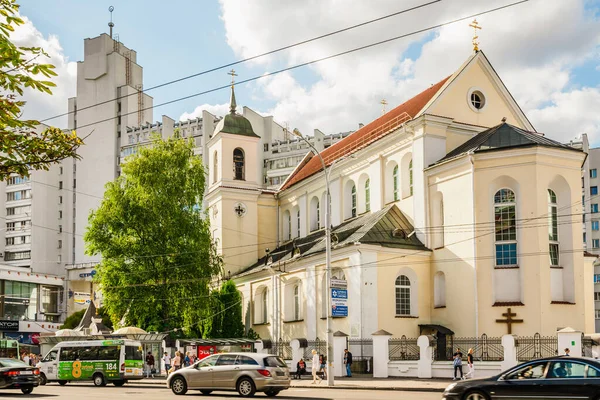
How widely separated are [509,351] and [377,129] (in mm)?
19529

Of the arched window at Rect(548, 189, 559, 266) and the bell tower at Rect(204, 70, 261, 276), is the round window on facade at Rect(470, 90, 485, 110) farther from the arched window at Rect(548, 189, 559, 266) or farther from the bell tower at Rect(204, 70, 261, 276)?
the bell tower at Rect(204, 70, 261, 276)

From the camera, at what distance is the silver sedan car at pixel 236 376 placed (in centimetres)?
2331

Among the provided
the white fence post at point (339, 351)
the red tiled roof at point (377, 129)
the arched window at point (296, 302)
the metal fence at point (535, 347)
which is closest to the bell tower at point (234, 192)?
the red tiled roof at point (377, 129)

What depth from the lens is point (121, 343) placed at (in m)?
32.2

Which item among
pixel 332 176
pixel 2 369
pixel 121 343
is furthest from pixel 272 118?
pixel 2 369

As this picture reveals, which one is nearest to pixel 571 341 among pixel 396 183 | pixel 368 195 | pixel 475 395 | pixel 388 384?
pixel 388 384

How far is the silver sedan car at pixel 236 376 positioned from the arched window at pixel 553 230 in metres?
17.6

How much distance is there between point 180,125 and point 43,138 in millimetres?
98695

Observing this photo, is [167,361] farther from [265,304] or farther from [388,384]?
[388,384]

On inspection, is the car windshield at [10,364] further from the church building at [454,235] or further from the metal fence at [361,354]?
the metal fence at [361,354]

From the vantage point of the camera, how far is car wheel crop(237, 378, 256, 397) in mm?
23312

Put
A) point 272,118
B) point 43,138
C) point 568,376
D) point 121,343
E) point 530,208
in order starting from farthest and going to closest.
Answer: point 272,118
point 530,208
point 121,343
point 568,376
point 43,138

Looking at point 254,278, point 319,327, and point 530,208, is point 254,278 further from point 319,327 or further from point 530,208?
point 530,208

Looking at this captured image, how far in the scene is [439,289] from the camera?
127ft
